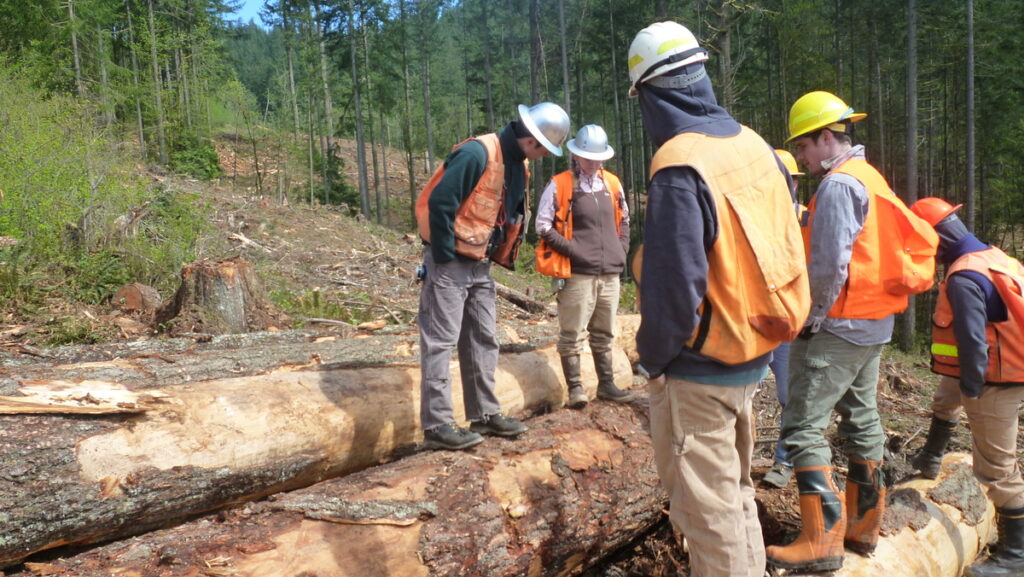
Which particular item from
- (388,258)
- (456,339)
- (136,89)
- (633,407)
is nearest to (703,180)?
(456,339)

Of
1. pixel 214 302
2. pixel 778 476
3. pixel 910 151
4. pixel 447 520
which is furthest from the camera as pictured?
pixel 910 151

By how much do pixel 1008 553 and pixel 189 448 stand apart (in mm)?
4846

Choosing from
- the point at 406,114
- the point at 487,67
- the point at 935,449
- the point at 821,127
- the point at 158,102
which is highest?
the point at 487,67

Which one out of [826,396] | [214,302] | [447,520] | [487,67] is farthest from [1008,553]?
[487,67]

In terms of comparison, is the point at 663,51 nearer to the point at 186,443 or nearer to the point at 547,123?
the point at 547,123

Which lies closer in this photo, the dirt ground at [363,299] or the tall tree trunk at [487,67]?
the dirt ground at [363,299]

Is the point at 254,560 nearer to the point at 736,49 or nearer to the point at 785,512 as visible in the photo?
the point at 785,512

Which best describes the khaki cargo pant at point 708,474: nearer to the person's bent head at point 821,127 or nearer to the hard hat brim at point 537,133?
the person's bent head at point 821,127

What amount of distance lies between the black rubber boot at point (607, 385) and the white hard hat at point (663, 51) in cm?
274

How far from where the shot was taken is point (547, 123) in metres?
3.85

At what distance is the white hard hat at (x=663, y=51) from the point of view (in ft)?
7.83

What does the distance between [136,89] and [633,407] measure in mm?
24214

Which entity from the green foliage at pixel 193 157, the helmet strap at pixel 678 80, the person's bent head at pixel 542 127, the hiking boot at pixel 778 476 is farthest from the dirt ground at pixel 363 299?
the green foliage at pixel 193 157

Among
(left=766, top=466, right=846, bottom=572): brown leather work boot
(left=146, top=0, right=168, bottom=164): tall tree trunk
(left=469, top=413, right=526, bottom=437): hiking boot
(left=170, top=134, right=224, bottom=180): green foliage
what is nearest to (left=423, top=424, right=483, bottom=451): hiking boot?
(left=469, top=413, right=526, bottom=437): hiking boot
